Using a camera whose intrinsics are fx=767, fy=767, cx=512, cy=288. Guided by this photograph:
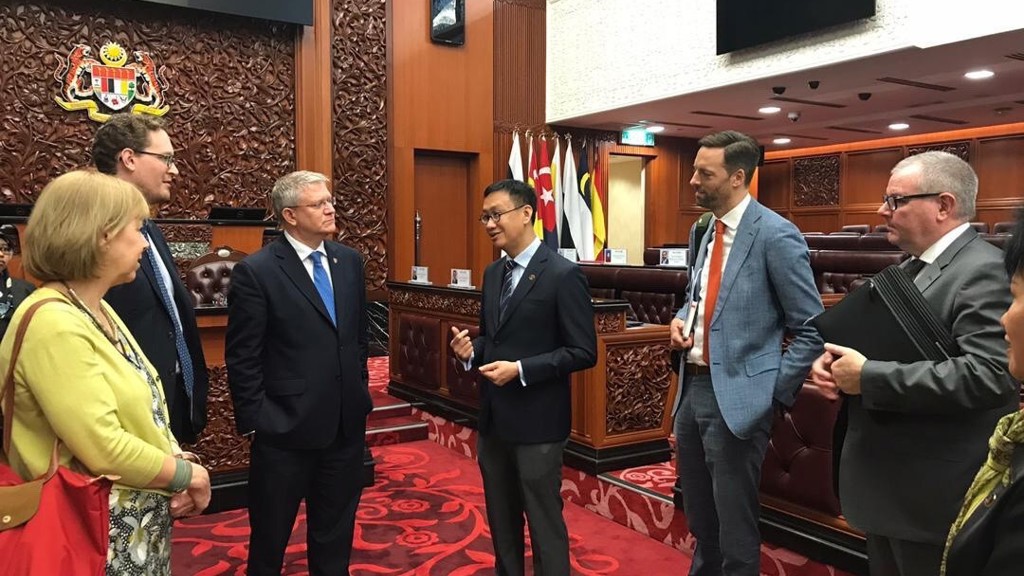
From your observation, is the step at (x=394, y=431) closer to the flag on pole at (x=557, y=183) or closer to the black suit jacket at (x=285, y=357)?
the black suit jacket at (x=285, y=357)

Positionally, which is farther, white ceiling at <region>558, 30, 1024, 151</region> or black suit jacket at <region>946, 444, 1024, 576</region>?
white ceiling at <region>558, 30, 1024, 151</region>

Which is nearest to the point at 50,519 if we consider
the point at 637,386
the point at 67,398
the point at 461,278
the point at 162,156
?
the point at 67,398

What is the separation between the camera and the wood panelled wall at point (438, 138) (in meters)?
8.16

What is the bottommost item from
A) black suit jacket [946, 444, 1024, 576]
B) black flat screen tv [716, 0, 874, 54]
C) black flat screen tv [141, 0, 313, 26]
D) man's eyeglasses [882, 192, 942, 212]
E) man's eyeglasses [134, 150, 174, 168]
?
black suit jacket [946, 444, 1024, 576]

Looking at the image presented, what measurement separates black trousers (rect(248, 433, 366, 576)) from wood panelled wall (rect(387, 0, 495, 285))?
233 inches

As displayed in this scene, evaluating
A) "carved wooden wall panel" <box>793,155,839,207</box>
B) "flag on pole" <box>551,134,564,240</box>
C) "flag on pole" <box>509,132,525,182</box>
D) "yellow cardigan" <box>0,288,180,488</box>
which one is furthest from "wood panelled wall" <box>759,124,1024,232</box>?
"yellow cardigan" <box>0,288,180,488</box>

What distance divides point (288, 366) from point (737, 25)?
616 centimetres

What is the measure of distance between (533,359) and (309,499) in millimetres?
834

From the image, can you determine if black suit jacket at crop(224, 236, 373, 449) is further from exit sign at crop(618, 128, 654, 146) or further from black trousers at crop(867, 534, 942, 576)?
exit sign at crop(618, 128, 654, 146)

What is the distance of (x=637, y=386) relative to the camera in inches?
156

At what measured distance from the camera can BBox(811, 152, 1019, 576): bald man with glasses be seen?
1491mm

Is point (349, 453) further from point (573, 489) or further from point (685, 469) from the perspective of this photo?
point (573, 489)

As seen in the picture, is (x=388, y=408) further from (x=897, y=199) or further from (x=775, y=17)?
(x=775, y=17)

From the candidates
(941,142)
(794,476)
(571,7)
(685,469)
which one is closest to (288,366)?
(685,469)
